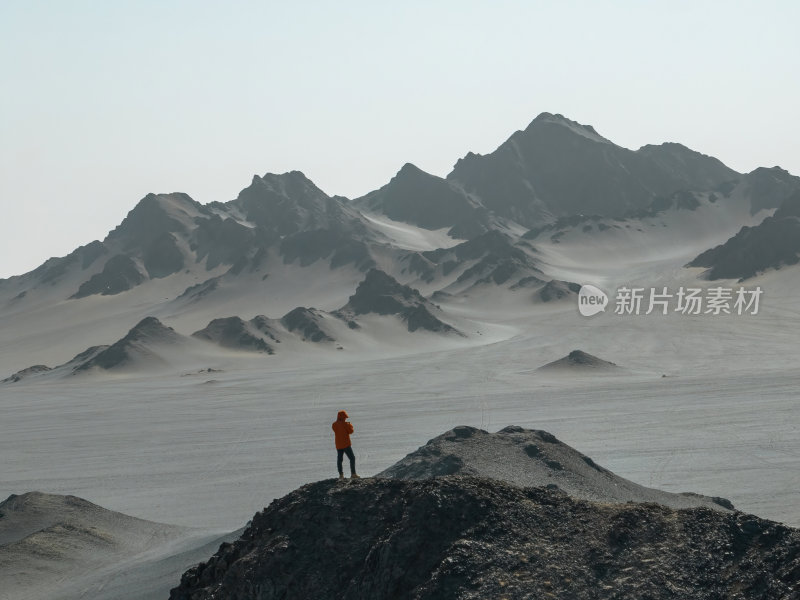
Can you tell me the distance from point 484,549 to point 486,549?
1.0 inches

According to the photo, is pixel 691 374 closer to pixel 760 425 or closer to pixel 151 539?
pixel 760 425

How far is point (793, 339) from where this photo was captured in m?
93.8

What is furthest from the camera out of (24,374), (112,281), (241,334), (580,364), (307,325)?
(112,281)

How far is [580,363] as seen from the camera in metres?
79.6

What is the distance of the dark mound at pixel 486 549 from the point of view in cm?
1277

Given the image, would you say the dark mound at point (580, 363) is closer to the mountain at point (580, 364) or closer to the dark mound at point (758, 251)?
the mountain at point (580, 364)

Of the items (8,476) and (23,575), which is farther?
(8,476)

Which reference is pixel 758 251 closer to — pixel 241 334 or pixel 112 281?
pixel 241 334

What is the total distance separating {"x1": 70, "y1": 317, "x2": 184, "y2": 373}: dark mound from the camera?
105 metres

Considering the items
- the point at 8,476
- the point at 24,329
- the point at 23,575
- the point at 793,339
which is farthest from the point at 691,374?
the point at 24,329

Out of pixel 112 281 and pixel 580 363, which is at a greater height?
pixel 112 281

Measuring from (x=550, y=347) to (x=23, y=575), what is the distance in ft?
255

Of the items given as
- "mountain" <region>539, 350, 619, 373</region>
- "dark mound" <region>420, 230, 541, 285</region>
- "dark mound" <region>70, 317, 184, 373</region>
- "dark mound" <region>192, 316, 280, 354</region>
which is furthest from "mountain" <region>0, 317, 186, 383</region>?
"dark mound" <region>420, 230, 541, 285</region>

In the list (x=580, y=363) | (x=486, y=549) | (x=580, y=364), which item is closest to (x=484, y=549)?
(x=486, y=549)
